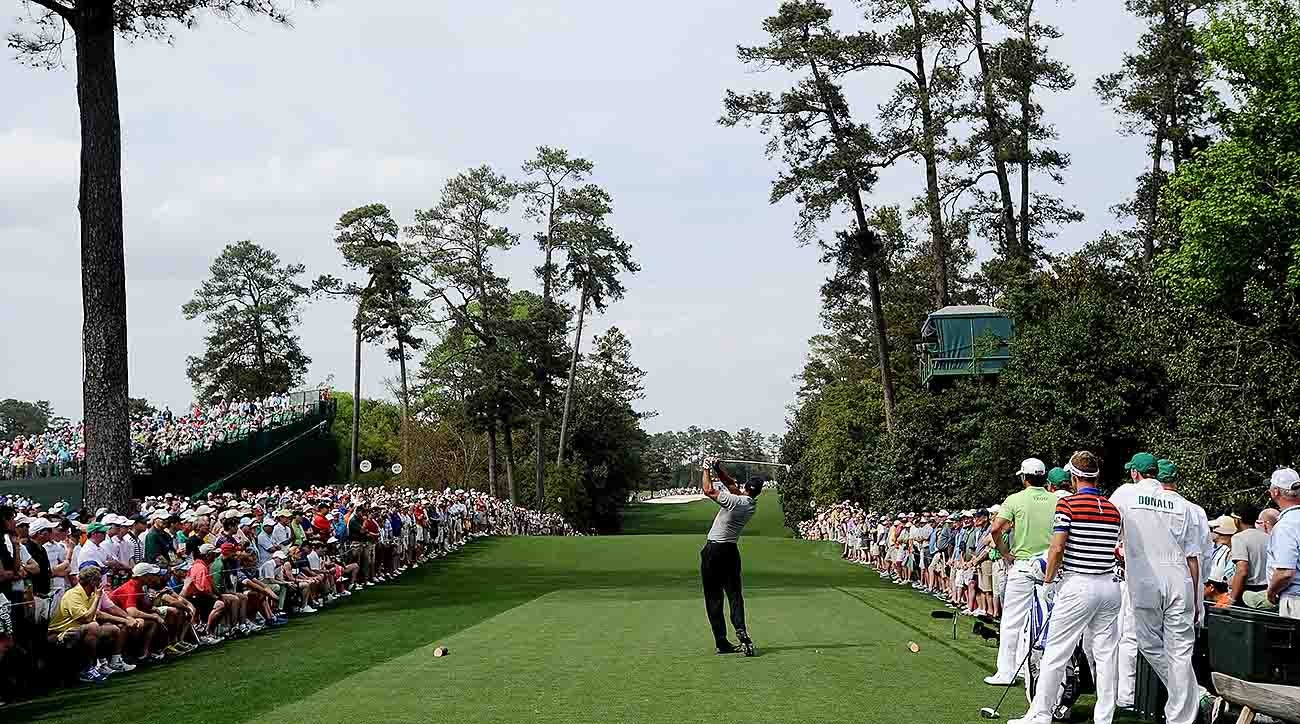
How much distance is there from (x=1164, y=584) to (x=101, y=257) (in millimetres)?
18493

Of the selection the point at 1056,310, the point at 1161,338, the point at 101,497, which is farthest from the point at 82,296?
the point at 1056,310

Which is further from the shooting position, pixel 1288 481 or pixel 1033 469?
pixel 1033 469

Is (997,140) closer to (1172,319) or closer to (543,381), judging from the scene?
(1172,319)

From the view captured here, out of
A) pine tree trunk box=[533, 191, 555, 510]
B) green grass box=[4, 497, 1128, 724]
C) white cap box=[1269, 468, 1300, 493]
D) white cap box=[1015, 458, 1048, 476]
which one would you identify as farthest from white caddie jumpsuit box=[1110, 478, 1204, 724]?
pine tree trunk box=[533, 191, 555, 510]

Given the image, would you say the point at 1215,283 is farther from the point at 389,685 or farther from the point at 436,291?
the point at 436,291

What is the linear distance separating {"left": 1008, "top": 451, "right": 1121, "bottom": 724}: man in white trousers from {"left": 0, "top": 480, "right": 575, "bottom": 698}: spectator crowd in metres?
9.95

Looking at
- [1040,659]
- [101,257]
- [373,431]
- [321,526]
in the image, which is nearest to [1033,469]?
[1040,659]

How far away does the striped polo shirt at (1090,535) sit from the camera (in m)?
8.91

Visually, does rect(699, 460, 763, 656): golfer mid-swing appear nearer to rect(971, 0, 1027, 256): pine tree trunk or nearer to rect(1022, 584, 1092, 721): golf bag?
rect(1022, 584, 1092, 721): golf bag

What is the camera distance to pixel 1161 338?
27953mm

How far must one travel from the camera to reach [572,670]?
40.0 ft

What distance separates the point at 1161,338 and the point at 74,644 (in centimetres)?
2296

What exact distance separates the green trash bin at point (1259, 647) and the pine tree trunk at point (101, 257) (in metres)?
18.4

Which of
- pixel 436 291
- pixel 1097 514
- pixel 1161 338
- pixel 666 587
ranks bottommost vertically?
pixel 666 587
